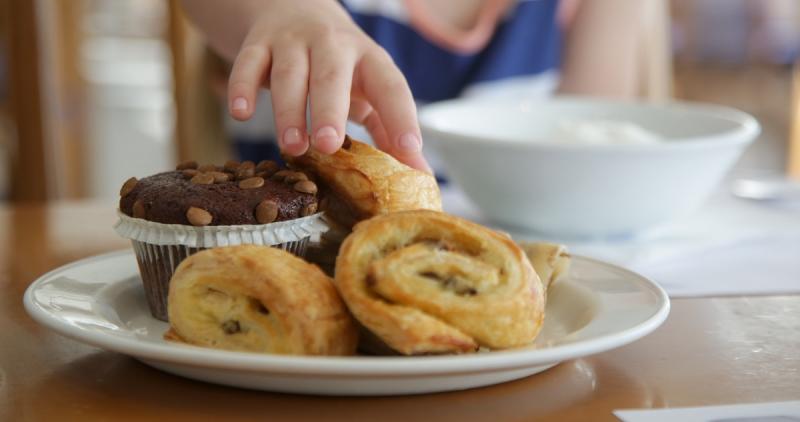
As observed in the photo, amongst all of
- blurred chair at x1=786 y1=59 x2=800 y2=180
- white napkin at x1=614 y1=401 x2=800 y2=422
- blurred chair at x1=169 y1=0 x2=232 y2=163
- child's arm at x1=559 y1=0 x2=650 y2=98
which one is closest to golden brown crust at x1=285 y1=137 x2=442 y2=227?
white napkin at x1=614 y1=401 x2=800 y2=422

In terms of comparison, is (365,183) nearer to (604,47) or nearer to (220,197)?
(220,197)

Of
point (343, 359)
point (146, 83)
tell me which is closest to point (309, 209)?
point (343, 359)

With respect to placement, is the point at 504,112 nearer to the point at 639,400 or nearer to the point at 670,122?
the point at 670,122

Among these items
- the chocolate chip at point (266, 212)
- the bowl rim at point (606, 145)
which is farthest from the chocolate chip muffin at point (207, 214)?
the bowl rim at point (606, 145)

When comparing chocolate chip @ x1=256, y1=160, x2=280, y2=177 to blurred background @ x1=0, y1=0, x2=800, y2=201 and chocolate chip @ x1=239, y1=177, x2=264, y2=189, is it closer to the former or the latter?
chocolate chip @ x1=239, y1=177, x2=264, y2=189

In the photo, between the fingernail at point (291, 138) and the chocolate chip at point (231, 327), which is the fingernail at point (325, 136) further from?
the chocolate chip at point (231, 327)

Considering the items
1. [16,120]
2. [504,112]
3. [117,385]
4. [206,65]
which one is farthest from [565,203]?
[16,120]
